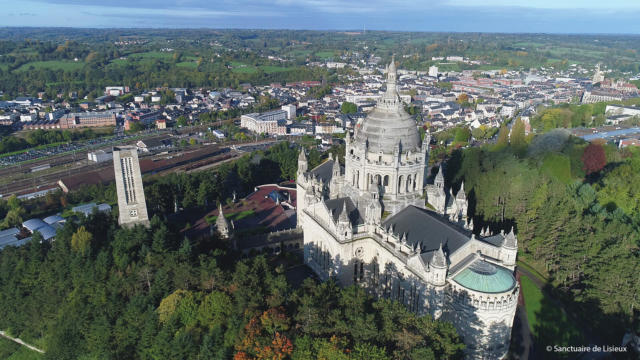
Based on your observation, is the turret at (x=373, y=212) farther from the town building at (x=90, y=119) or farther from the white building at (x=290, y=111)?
the town building at (x=90, y=119)

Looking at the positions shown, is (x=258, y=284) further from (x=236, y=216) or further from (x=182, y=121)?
(x=182, y=121)

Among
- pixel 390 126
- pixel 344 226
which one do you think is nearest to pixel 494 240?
pixel 344 226

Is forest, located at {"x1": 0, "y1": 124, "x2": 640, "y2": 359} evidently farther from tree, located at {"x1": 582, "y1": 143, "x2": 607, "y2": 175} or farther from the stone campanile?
tree, located at {"x1": 582, "y1": 143, "x2": 607, "y2": 175}

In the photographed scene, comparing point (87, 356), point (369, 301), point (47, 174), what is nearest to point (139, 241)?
point (87, 356)

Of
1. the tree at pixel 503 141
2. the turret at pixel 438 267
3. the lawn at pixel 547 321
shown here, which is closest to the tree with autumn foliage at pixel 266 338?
the turret at pixel 438 267

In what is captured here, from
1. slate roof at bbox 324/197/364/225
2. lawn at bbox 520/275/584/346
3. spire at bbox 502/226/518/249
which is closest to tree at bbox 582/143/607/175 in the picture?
lawn at bbox 520/275/584/346
